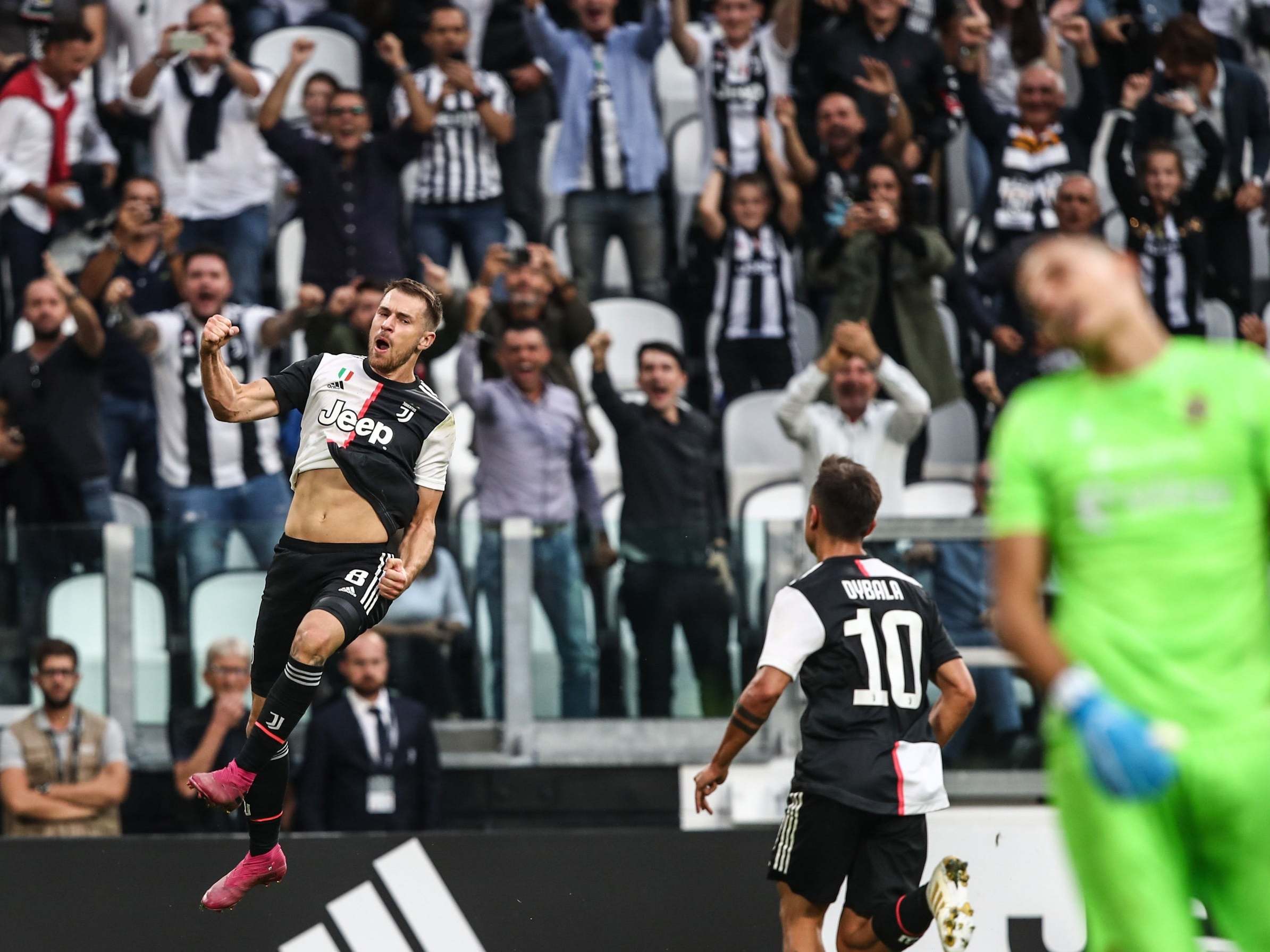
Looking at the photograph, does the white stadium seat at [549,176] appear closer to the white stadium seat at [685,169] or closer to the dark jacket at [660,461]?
the white stadium seat at [685,169]

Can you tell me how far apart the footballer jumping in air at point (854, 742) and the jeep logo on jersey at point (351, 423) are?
1.74 m

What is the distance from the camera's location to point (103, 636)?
30.1ft

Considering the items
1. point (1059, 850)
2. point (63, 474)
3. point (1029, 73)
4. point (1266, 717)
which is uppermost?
point (1029, 73)

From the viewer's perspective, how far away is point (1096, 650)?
3.81m

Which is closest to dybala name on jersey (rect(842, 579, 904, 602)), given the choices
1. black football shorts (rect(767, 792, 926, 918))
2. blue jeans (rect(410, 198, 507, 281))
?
black football shorts (rect(767, 792, 926, 918))

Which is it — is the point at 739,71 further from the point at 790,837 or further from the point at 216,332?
the point at 790,837

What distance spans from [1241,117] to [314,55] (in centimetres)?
695

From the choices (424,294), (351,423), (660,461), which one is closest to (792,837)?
(351,423)

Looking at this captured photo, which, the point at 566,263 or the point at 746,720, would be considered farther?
the point at 566,263

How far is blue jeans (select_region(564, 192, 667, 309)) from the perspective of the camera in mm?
12047

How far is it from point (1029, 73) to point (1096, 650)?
8.74 metres

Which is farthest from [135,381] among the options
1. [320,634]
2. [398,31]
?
[320,634]

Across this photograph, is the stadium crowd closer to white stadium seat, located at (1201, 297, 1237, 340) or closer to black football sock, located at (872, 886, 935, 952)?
white stadium seat, located at (1201, 297, 1237, 340)

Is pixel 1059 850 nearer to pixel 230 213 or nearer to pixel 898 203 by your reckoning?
pixel 898 203
